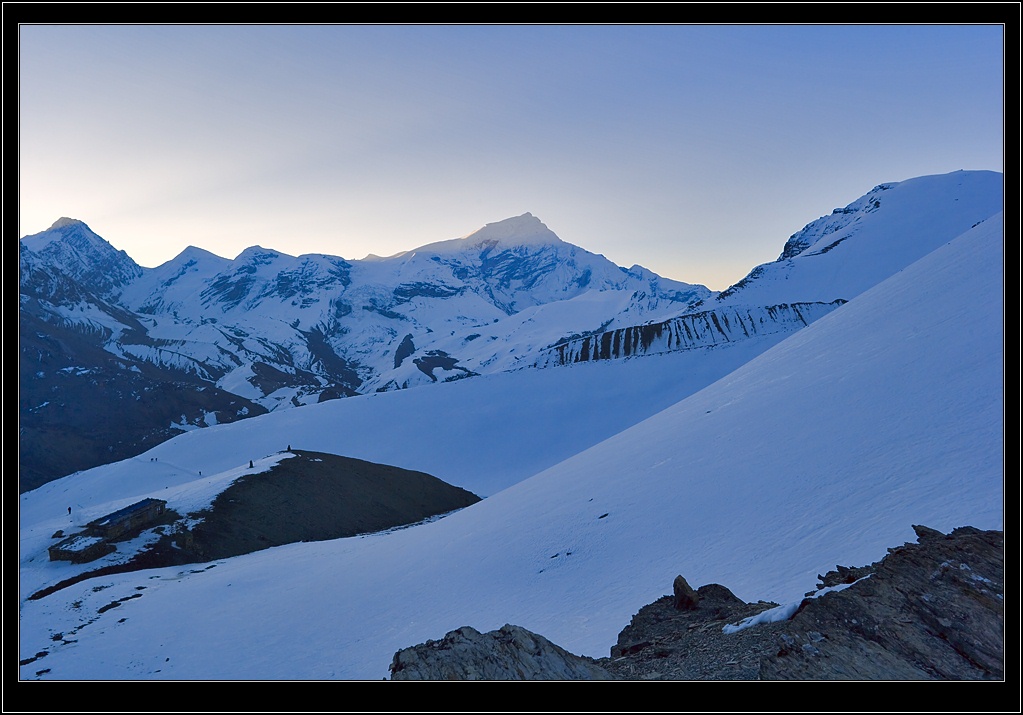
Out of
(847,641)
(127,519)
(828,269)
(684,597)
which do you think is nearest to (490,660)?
(847,641)

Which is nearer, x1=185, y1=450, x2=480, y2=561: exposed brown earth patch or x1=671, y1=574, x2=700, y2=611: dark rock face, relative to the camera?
x1=671, y1=574, x2=700, y2=611: dark rock face

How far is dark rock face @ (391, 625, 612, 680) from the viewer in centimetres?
538

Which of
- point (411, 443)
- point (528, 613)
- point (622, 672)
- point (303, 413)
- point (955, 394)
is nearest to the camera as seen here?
point (622, 672)

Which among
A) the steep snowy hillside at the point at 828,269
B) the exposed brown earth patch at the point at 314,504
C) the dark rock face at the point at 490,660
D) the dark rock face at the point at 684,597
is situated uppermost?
the steep snowy hillside at the point at 828,269

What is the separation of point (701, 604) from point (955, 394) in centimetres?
816

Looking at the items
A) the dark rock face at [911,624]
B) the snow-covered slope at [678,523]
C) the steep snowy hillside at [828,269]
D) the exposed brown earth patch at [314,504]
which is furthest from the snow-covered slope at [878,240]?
the dark rock face at [911,624]

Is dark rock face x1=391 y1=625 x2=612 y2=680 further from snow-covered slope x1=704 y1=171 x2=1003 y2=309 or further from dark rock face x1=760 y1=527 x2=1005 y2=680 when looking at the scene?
snow-covered slope x1=704 y1=171 x2=1003 y2=309

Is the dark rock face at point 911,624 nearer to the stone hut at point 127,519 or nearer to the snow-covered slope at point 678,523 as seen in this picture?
the snow-covered slope at point 678,523

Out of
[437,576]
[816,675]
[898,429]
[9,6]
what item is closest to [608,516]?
[437,576]

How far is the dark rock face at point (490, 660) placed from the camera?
538cm

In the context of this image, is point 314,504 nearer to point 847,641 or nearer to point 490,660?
point 490,660

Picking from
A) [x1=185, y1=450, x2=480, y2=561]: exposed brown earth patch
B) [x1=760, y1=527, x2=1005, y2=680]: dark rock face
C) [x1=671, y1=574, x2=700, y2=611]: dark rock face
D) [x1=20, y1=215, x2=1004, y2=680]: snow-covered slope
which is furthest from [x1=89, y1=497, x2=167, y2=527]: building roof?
[x1=760, y1=527, x2=1005, y2=680]: dark rock face

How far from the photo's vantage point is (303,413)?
84.3m

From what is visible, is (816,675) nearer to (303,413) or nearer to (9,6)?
(9,6)
